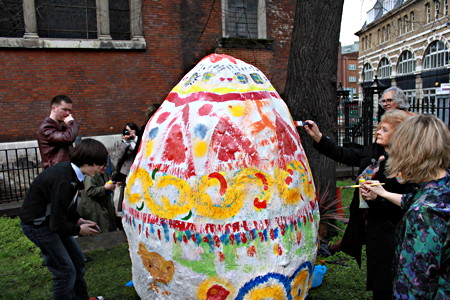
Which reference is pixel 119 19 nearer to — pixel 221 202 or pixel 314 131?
pixel 314 131

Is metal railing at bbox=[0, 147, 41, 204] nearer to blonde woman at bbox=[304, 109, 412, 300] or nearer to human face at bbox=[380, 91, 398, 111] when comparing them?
human face at bbox=[380, 91, 398, 111]

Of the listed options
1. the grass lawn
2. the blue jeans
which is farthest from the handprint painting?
the grass lawn

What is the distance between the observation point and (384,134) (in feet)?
9.14

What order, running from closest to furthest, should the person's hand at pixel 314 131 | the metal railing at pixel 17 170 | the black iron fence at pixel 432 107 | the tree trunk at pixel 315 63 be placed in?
the person's hand at pixel 314 131 → the tree trunk at pixel 315 63 → the black iron fence at pixel 432 107 → the metal railing at pixel 17 170

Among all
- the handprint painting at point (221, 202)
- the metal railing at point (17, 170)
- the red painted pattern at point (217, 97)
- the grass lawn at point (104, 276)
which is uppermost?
the red painted pattern at point (217, 97)

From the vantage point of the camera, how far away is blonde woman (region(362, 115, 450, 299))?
1793 mm

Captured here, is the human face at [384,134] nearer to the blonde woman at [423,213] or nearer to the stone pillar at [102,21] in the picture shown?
the blonde woman at [423,213]

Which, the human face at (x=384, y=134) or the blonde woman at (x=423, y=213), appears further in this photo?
the human face at (x=384, y=134)

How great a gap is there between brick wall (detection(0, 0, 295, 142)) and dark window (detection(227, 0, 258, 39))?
494 mm

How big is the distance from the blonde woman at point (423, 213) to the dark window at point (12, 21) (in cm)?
1001

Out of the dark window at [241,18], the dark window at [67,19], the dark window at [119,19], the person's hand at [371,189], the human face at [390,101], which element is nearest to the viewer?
the person's hand at [371,189]

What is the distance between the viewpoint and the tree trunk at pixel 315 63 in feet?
15.8

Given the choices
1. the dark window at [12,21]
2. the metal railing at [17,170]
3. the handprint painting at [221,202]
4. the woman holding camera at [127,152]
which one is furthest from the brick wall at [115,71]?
the handprint painting at [221,202]

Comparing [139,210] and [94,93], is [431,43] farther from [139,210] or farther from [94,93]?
[139,210]
